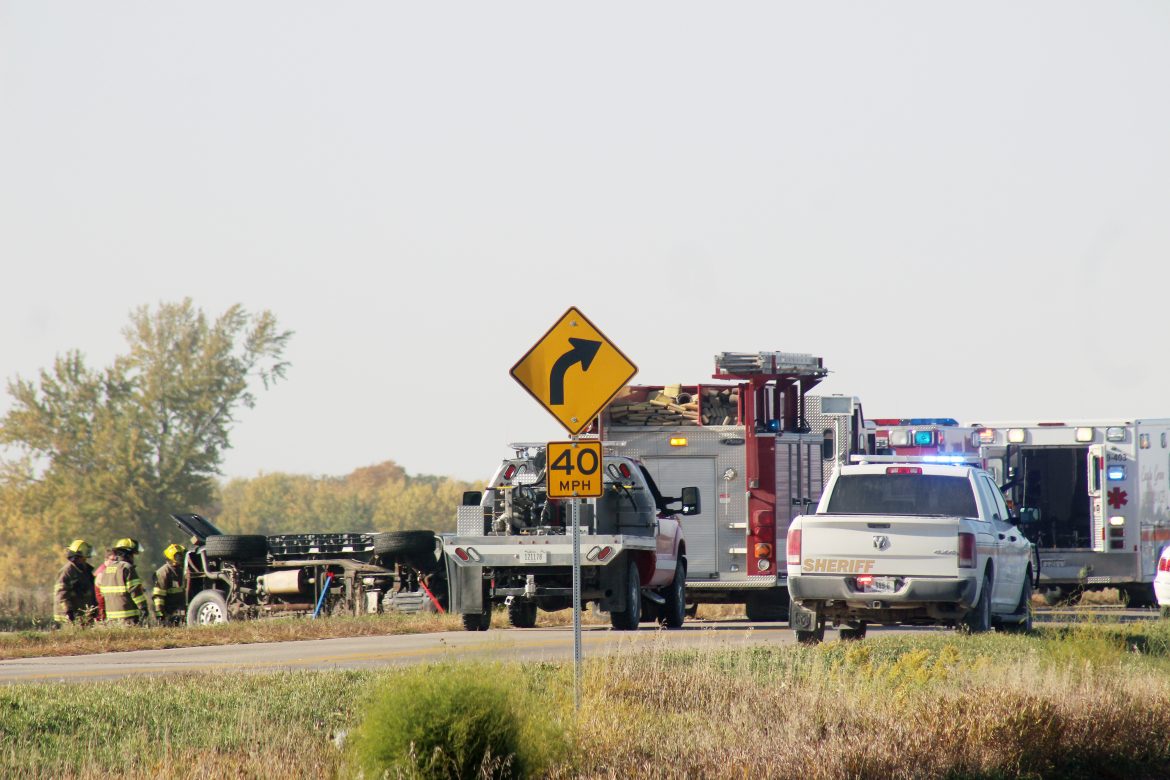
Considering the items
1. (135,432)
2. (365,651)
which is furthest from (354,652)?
(135,432)

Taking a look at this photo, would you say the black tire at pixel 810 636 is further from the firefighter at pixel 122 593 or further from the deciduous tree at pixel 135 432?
the deciduous tree at pixel 135 432

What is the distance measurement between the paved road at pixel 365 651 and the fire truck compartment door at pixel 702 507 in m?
1.01

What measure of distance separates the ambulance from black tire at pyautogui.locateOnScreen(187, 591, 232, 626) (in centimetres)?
1201

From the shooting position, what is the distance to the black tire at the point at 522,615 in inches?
901

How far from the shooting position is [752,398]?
23.6m

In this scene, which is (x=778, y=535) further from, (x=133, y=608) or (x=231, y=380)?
(x=231, y=380)

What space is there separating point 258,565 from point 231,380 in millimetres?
47617

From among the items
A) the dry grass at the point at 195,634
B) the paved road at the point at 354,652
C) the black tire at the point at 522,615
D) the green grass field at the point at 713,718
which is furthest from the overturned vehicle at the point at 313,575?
the green grass field at the point at 713,718

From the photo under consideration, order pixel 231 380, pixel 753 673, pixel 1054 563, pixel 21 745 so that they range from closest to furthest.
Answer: pixel 21 745, pixel 753 673, pixel 1054 563, pixel 231 380

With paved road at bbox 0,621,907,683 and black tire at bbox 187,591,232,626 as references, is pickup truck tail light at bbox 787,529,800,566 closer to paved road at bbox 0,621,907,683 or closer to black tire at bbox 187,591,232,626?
paved road at bbox 0,621,907,683

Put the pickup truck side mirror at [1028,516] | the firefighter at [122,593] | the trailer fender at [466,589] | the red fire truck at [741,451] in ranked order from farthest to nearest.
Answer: the firefighter at [122,593]
the red fire truck at [741,451]
the trailer fender at [466,589]
the pickup truck side mirror at [1028,516]

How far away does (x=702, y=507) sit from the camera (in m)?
24.0

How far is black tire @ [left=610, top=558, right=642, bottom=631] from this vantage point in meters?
20.8

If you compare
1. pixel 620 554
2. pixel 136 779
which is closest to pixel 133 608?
pixel 620 554
